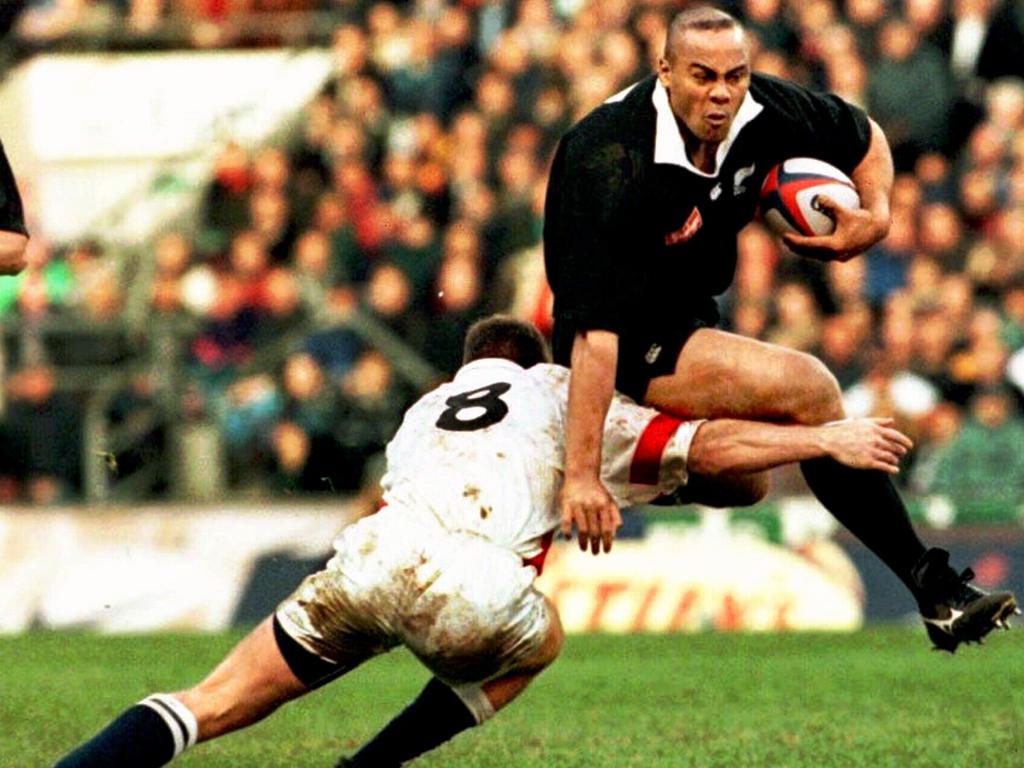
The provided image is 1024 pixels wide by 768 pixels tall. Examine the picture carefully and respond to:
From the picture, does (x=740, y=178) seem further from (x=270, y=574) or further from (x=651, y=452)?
(x=270, y=574)

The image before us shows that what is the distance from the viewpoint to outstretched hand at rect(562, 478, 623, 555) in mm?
7270

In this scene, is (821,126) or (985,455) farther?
(985,455)

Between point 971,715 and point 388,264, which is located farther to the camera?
point 388,264

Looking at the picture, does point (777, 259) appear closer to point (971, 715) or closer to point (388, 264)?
point (388, 264)

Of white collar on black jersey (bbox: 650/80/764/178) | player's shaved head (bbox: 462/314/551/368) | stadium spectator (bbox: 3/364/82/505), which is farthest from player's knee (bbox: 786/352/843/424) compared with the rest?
stadium spectator (bbox: 3/364/82/505)

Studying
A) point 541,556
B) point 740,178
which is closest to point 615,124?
point 740,178

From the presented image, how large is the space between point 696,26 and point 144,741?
8.68ft

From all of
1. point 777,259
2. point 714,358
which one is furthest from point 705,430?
point 777,259

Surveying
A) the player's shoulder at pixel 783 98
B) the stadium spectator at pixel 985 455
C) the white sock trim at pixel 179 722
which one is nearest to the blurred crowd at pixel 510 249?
the stadium spectator at pixel 985 455

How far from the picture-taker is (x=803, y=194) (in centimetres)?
811

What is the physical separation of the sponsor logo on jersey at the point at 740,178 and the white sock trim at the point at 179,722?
2.38 metres

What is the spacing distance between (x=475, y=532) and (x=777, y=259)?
34.0 feet

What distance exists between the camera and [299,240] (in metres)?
19.0

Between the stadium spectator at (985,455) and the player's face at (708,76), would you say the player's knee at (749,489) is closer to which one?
the player's face at (708,76)
